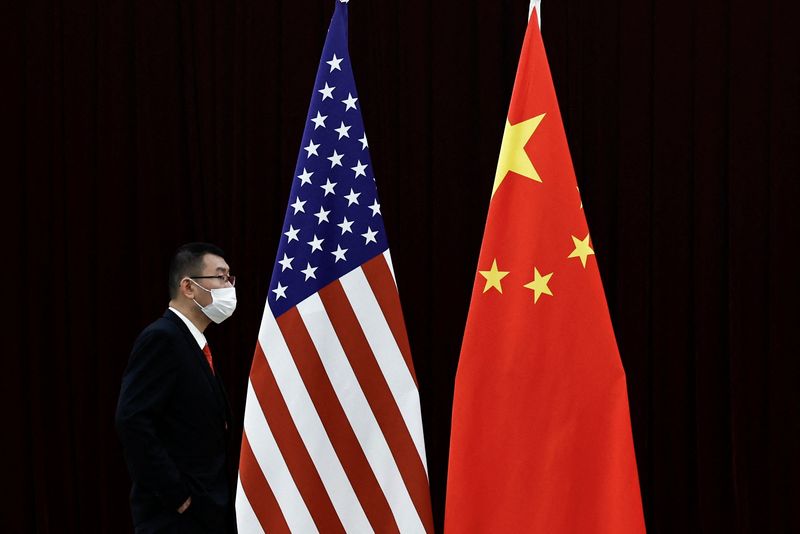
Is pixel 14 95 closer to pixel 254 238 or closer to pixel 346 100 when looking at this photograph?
pixel 254 238

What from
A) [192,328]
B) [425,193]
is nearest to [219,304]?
[192,328]

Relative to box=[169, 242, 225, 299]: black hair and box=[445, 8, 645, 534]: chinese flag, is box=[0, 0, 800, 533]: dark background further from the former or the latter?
box=[445, 8, 645, 534]: chinese flag

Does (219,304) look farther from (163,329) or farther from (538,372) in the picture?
(538,372)

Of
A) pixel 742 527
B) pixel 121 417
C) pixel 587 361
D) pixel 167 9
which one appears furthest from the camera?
pixel 167 9

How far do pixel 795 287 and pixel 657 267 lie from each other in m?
0.60

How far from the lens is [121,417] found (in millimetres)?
2910

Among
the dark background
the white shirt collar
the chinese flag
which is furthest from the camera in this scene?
the dark background

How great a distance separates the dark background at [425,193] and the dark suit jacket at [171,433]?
1191mm

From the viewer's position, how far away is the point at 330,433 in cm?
308

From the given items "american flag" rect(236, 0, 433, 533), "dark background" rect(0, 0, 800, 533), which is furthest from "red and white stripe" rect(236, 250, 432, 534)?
"dark background" rect(0, 0, 800, 533)

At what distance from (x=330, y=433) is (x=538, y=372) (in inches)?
29.6

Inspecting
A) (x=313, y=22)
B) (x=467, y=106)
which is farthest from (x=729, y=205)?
(x=313, y=22)

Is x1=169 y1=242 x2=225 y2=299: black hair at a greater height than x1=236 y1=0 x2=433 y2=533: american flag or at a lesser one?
greater

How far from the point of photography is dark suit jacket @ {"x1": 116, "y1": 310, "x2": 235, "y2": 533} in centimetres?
289
